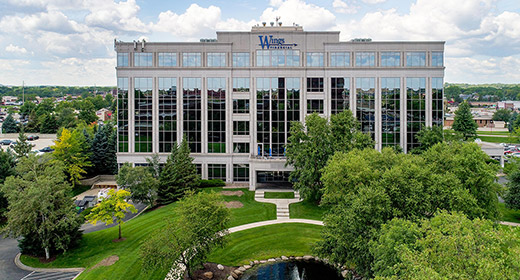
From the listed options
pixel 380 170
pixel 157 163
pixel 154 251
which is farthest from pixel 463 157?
pixel 157 163

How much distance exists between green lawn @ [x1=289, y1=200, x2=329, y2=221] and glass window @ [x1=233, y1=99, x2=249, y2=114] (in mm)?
15979

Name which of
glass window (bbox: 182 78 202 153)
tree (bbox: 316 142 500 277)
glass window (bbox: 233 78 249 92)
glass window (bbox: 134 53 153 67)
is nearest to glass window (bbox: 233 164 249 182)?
glass window (bbox: 182 78 202 153)

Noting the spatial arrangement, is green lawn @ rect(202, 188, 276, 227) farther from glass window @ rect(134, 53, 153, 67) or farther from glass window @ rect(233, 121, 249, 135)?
glass window @ rect(134, 53, 153, 67)

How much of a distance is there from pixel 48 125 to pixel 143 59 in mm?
58751

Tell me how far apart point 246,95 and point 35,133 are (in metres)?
73.6

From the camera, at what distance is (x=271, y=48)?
158ft

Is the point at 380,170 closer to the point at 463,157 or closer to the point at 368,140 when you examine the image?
the point at 463,157

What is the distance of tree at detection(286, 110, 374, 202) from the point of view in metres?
37.5

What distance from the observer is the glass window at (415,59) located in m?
48.2

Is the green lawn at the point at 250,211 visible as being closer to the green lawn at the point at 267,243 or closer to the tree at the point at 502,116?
the green lawn at the point at 267,243

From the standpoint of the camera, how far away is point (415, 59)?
4831cm

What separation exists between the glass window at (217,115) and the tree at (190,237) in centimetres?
2350

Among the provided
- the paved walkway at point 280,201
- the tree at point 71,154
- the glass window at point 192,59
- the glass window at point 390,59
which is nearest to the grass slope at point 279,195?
the paved walkway at point 280,201

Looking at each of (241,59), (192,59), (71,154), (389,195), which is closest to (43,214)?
(71,154)
